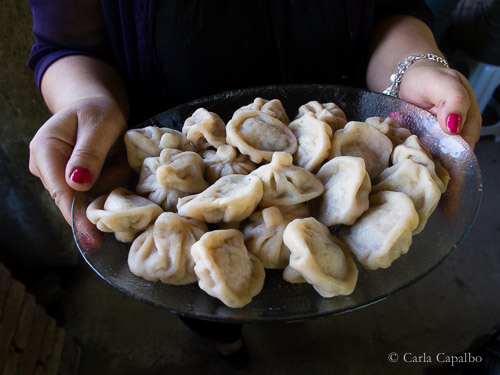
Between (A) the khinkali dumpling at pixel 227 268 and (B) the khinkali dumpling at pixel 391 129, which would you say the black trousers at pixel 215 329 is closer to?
(A) the khinkali dumpling at pixel 227 268

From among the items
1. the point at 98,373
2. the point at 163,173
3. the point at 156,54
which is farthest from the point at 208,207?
the point at 98,373

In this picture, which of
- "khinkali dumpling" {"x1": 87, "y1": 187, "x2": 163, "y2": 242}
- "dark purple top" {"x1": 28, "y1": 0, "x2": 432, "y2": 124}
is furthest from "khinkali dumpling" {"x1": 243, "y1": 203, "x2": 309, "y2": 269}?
"dark purple top" {"x1": 28, "y1": 0, "x2": 432, "y2": 124}

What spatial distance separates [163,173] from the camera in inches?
35.5

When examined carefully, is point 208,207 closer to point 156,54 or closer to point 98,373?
point 156,54

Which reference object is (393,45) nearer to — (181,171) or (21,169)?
(181,171)

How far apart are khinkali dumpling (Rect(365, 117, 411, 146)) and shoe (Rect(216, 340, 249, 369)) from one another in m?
1.30

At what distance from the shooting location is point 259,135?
39.8 inches

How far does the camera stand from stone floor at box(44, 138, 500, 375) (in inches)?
75.3

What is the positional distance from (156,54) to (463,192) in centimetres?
96

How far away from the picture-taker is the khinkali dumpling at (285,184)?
34.5 inches

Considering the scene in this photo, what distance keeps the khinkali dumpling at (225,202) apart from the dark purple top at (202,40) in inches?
22.2

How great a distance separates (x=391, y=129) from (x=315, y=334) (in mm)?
1299

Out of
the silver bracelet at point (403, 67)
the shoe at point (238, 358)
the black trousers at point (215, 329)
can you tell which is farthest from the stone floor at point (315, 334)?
the silver bracelet at point (403, 67)

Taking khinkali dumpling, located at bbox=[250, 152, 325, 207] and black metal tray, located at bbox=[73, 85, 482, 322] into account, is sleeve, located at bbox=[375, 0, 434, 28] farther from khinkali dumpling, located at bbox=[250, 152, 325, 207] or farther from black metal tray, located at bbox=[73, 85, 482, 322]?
khinkali dumpling, located at bbox=[250, 152, 325, 207]
